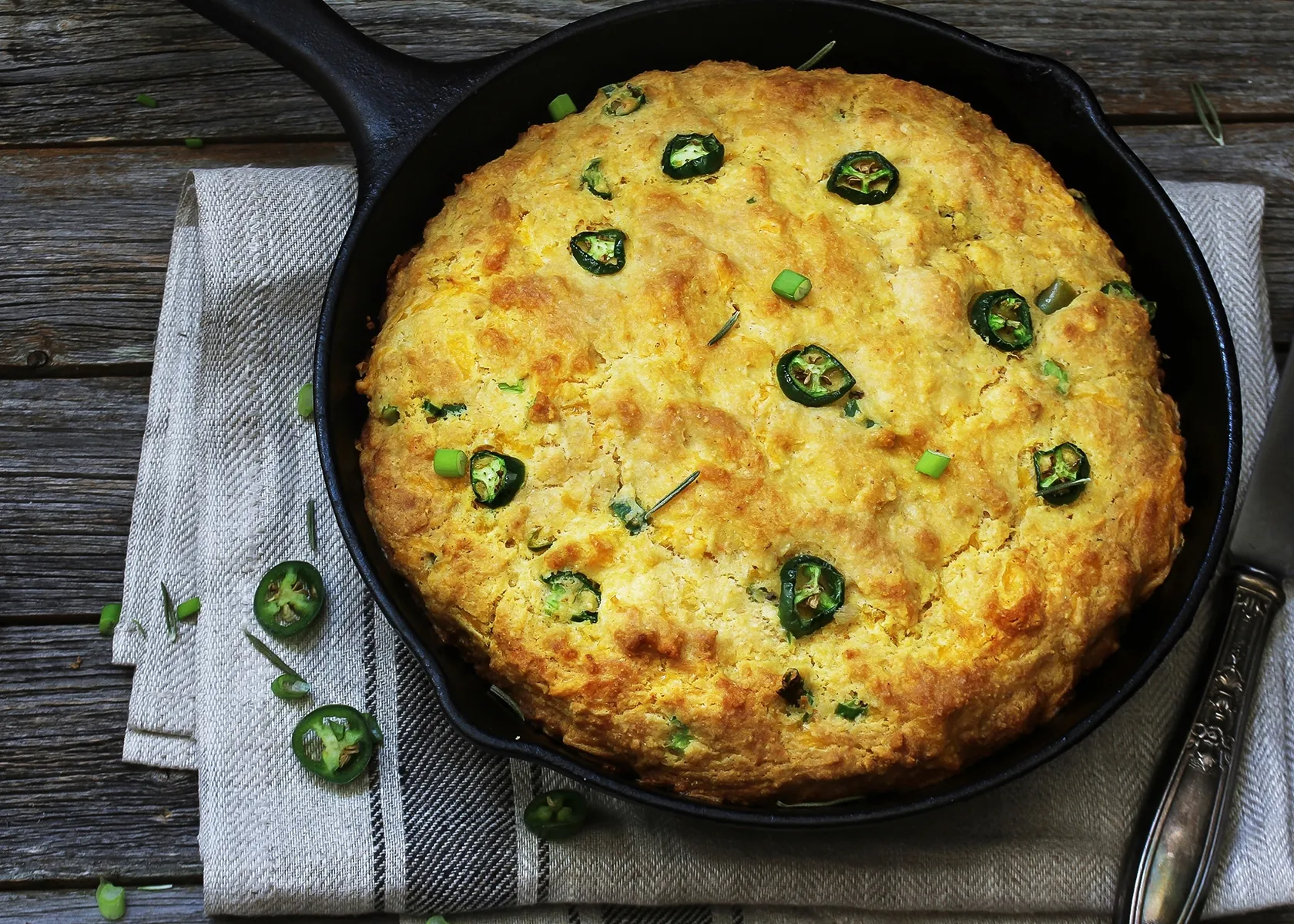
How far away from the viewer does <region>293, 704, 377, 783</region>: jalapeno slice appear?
3.10 m

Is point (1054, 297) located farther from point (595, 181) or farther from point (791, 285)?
point (595, 181)

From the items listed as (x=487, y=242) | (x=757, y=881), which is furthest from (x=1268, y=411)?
(x=487, y=242)

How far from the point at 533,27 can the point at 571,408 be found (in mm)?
1786

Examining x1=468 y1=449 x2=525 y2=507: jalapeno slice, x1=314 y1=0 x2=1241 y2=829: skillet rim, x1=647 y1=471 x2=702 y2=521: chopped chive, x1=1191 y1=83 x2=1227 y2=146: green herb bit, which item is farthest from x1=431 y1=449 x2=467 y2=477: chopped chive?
x1=1191 y1=83 x2=1227 y2=146: green herb bit

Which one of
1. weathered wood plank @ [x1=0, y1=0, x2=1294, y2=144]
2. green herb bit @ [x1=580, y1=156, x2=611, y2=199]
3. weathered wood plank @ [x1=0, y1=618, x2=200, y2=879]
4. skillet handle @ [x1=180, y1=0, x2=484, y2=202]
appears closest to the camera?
green herb bit @ [x1=580, y1=156, x2=611, y2=199]

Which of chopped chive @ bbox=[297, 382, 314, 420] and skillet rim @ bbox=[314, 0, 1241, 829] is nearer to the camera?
skillet rim @ bbox=[314, 0, 1241, 829]

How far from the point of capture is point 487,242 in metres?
2.82

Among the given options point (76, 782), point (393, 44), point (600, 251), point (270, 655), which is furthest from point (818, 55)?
point (76, 782)

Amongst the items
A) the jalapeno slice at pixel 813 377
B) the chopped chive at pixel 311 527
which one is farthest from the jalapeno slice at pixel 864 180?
the chopped chive at pixel 311 527

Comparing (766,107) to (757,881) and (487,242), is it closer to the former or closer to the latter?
(487,242)

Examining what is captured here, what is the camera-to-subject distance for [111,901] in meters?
3.25

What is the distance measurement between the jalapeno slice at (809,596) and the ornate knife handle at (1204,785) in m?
1.27

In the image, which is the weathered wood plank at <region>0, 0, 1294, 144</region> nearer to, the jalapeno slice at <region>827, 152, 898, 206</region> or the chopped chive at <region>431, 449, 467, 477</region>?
the jalapeno slice at <region>827, 152, 898, 206</region>

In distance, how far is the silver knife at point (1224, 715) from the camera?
3.02 meters
